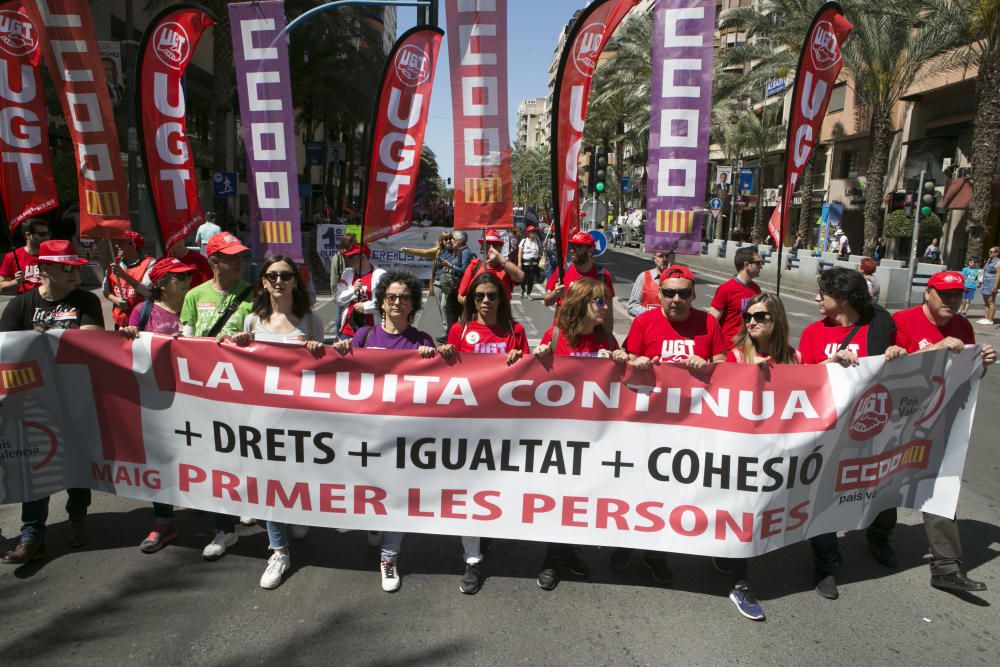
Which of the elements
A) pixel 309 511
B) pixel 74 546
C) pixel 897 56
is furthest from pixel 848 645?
pixel 897 56

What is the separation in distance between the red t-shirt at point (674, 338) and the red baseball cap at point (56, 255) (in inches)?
124

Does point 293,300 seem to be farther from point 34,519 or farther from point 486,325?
point 34,519

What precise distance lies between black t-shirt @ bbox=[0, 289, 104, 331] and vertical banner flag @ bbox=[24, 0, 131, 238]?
1792 mm

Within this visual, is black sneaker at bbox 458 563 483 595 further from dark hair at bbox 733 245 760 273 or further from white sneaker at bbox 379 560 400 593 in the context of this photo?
dark hair at bbox 733 245 760 273

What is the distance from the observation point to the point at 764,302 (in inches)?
155

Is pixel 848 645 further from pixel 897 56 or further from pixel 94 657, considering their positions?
pixel 897 56

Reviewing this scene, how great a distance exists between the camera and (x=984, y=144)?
1989cm

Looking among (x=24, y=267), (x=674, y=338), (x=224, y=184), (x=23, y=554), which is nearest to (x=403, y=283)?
(x=674, y=338)

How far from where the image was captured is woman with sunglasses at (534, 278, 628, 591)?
3941mm

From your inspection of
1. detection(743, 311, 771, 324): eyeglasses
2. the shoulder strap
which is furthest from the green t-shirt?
detection(743, 311, 771, 324): eyeglasses

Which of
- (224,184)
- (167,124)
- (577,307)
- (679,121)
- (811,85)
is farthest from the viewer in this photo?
(224,184)

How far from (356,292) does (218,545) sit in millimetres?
4016

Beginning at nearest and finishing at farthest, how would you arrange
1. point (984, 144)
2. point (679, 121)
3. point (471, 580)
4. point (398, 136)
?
point (471, 580) → point (679, 121) → point (398, 136) → point (984, 144)

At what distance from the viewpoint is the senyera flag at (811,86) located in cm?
559
